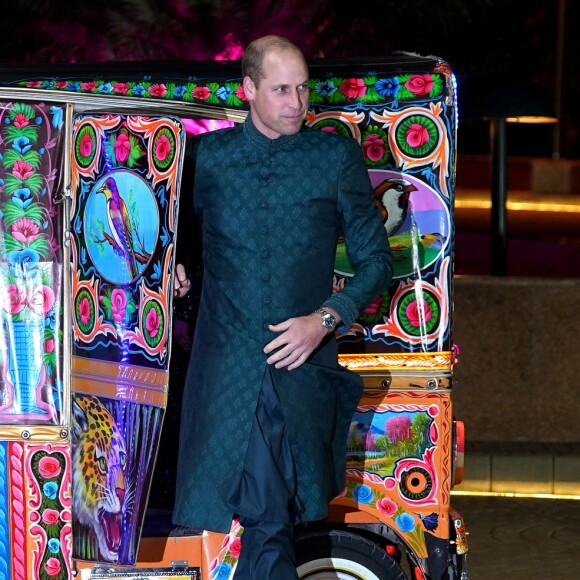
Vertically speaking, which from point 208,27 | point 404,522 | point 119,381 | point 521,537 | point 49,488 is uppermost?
point 208,27

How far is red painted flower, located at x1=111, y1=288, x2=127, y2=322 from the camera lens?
3914 mm

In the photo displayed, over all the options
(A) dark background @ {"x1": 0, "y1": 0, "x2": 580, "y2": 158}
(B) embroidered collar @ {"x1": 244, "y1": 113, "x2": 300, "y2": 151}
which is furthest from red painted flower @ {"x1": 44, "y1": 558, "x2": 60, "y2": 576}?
(A) dark background @ {"x1": 0, "y1": 0, "x2": 580, "y2": 158}

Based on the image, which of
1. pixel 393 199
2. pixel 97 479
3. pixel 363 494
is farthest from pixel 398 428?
pixel 97 479

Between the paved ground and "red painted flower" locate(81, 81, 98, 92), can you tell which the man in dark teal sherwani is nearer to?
"red painted flower" locate(81, 81, 98, 92)

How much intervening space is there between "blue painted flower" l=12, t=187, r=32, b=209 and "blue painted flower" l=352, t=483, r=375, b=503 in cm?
128

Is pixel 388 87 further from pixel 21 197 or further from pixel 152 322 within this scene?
pixel 21 197

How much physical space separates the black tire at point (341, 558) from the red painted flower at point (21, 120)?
4.73 ft

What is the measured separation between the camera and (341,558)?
422 centimetres

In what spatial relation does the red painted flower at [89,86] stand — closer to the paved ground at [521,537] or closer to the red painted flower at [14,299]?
the red painted flower at [14,299]

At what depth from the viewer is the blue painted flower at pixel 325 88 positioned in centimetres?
410

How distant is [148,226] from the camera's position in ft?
12.6

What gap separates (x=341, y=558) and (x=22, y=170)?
148 cm

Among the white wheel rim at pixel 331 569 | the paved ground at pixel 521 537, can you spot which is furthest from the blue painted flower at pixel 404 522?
the paved ground at pixel 521 537

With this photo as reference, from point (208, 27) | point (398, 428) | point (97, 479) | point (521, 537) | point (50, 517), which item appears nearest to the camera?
point (97, 479)
